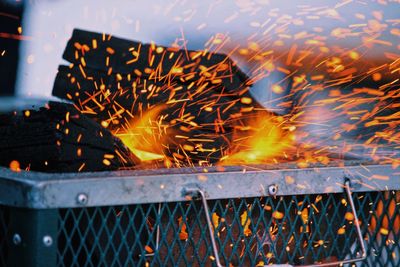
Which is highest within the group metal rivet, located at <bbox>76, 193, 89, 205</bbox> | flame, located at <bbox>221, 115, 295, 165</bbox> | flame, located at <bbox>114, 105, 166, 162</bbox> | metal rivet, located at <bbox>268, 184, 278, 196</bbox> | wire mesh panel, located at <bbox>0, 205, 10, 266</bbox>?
metal rivet, located at <bbox>268, 184, 278, 196</bbox>

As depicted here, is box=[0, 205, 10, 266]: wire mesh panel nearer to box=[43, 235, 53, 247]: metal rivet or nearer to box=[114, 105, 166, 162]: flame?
box=[43, 235, 53, 247]: metal rivet

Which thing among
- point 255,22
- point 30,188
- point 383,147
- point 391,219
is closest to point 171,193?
point 30,188

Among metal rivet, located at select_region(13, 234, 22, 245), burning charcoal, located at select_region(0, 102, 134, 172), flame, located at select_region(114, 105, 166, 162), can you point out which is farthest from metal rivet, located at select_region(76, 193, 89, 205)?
flame, located at select_region(114, 105, 166, 162)

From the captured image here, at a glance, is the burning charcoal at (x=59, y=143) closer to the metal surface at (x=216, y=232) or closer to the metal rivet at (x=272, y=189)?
the metal surface at (x=216, y=232)

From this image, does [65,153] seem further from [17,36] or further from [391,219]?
[17,36]

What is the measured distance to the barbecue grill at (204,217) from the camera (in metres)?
1.80

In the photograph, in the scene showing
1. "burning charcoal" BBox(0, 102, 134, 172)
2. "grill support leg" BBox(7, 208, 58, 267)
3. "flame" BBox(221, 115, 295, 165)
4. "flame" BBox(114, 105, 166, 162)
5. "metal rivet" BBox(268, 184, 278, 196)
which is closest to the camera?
"grill support leg" BBox(7, 208, 58, 267)

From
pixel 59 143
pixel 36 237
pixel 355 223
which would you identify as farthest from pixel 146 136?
pixel 36 237

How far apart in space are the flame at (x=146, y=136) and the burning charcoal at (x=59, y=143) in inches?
9.1

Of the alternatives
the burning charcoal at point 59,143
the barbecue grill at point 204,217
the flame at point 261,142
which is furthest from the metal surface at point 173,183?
the flame at point 261,142

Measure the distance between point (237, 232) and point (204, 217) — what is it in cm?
15

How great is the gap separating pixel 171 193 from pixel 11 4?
119 inches

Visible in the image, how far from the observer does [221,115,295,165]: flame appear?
8.21ft

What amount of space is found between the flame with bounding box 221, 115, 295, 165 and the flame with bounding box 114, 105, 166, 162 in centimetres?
24
